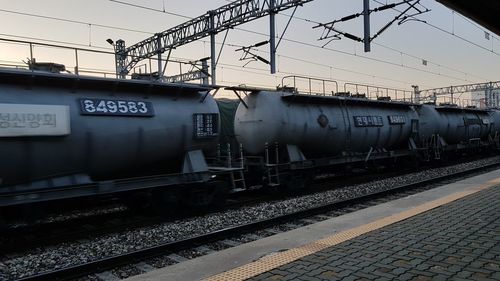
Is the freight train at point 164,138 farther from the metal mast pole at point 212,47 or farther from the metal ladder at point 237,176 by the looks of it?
the metal mast pole at point 212,47

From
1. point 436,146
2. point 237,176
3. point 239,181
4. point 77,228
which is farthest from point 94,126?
point 436,146

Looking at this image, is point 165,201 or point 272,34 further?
point 272,34

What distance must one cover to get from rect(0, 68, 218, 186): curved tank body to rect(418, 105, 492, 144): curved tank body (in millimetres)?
12921

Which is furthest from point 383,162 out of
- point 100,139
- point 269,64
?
point 100,139

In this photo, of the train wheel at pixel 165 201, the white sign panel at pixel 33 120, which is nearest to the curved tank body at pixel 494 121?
the train wheel at pixel 165 201

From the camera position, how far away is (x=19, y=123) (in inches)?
285

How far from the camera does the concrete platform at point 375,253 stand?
4809 millimetres

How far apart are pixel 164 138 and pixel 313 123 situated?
560 cm

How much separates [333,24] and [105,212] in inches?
543

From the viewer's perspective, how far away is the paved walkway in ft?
A: 15.5

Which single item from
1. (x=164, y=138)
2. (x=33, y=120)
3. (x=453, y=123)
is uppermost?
(x=33, y=120)

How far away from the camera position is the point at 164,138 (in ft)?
31.3

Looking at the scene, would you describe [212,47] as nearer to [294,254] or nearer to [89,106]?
[89,106]

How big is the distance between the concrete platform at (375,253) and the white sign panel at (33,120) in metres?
3.62
